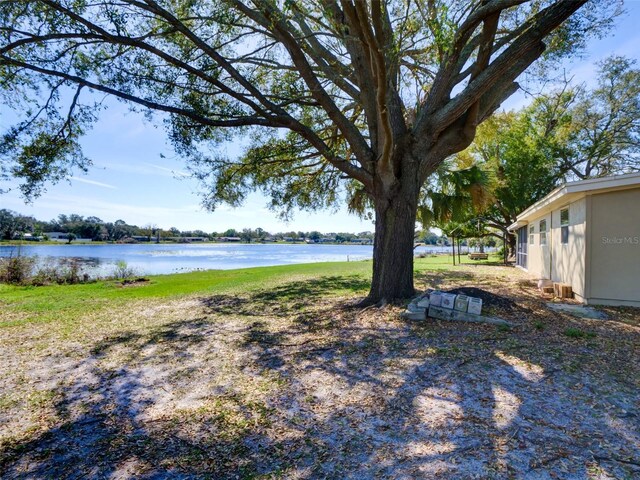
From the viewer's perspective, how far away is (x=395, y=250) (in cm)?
665

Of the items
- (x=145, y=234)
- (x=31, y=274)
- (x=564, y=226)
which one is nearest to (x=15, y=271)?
(x=31, y=274)

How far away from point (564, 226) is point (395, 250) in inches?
234

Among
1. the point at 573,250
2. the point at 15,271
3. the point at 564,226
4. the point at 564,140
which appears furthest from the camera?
the point at 564,140

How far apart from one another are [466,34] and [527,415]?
557 cm

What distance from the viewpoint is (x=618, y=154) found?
811 inches

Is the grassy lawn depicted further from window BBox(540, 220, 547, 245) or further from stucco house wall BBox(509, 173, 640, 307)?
window BBox(540, 220, 547, 245)

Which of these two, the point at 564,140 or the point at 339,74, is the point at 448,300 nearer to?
the point at 339,74

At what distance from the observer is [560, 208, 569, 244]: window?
9227 millimetres

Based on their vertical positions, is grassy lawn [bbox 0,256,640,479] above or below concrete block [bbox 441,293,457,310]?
below

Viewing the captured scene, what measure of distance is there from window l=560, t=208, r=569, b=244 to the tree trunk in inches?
208

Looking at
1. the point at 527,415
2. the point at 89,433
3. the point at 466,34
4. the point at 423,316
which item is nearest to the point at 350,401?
the point at 527,415

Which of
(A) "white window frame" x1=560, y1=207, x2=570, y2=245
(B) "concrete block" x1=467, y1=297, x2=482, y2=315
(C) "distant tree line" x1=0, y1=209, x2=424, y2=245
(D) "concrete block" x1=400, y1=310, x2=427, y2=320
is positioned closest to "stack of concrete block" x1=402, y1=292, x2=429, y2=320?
(D) "concrete block" x1=400, y1=310, x2=427, y2=320

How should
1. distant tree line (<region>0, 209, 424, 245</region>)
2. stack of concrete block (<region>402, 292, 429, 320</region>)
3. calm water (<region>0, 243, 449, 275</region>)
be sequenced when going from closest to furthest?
1. stack of concrete block (<region>402, 292, 429, 320</region>)
2. calm water (<region>0, 243, 449, 275</region>)
3. distant tree line (<region>0, 209, 424, 245</region>)

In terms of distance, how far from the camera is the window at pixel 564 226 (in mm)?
9227
